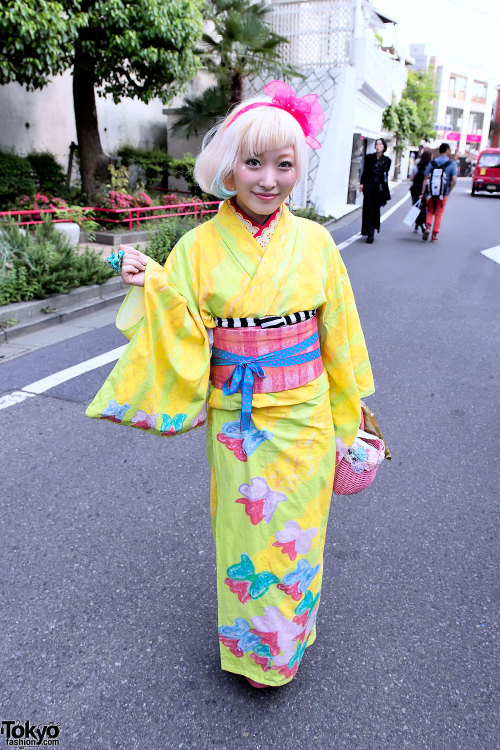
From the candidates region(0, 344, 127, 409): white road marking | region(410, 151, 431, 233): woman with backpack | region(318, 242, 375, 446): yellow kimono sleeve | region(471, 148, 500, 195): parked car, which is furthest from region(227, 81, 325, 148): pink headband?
region(471, 148, 500, 195): parked car

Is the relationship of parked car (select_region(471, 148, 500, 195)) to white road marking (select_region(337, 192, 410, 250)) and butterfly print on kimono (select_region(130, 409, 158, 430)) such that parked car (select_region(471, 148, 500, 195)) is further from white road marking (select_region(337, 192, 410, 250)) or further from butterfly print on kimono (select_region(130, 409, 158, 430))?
butterfly print on kimono (select_region(130, 409, 158, 430))

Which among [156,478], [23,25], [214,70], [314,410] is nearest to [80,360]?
[156,478]

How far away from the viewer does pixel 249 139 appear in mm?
1500

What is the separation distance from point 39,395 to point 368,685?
9.74 ft

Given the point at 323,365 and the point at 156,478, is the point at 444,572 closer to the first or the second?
the point at 323,365

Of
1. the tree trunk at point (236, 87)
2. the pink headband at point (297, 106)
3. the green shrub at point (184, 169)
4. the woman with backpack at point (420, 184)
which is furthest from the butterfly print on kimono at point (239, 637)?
the tree trunk at point (236, 87)

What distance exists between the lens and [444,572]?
2.43 metres

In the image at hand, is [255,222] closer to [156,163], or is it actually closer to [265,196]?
[265,196]

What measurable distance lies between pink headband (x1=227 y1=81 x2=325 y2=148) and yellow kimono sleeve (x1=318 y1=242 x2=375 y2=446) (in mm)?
335

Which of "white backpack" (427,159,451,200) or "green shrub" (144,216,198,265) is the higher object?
"white backpack" (427,159,451,200)

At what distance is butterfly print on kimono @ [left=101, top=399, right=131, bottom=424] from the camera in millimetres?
1652

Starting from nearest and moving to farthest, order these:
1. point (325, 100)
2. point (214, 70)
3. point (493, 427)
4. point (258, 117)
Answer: point (258, 117)
point (493, 427)
point (214, 70)
point (325, 100)

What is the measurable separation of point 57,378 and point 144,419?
9.60 feet
